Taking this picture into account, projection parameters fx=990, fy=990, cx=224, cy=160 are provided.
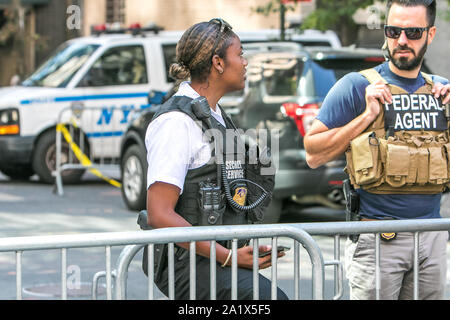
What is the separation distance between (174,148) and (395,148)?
1.11 meters

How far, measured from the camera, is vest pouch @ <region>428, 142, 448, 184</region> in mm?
4199

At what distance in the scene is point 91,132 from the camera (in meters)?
13.7

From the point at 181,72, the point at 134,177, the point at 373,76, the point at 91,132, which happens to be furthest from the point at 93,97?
the point at 181,72

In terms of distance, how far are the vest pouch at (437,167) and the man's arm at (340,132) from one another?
295 mm

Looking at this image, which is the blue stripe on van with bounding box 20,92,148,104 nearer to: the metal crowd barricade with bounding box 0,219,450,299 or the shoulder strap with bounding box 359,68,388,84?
the shoulder strap with bounding box 359,68,388,84

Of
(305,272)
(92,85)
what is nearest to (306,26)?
(92,85)

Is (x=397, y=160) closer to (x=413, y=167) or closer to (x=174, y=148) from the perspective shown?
(x=413, y=167)

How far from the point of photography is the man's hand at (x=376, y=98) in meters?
4.17

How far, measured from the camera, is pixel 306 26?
14.5 m

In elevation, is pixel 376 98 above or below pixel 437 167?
above

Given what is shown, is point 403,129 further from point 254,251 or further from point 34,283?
point 34,283

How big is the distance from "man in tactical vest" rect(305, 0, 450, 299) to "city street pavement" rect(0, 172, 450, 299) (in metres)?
0.29

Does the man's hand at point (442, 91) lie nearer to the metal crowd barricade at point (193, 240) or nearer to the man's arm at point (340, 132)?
the man's arm at point (340, 132)

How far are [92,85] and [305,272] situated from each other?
957 cm
